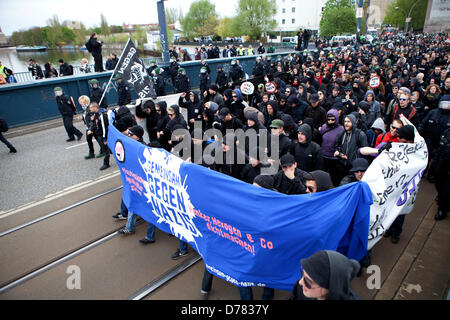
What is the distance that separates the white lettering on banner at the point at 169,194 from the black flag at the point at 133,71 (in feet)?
13.7

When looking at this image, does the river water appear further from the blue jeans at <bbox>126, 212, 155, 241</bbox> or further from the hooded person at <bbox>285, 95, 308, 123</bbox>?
the blue jeans at <bbox>126, 212, 155, 241</bbox>

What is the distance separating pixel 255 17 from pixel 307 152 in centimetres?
7505

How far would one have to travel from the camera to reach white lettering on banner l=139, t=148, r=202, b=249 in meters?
3.92

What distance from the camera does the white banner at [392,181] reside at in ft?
11.0

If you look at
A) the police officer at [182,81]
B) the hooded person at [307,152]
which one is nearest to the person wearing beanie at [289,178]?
the hooded person at [307,152]

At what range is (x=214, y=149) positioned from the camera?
16.7ft

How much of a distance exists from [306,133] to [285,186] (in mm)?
1449

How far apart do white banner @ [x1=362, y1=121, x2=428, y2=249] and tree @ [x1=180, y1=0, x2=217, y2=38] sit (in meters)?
93.0

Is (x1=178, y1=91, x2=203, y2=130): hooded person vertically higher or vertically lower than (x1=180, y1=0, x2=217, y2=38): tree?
lower

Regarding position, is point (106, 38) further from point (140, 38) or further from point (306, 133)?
point (306, 133)

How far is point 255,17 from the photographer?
7138 centimetres

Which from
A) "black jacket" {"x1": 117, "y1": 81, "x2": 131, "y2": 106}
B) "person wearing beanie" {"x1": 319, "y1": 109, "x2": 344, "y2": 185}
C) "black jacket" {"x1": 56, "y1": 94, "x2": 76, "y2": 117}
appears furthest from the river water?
"person wearing beanie" {"x1": 319, "y1": 109, "x2": 344, "y2": 185}

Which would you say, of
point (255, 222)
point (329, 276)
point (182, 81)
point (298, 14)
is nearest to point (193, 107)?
point (182, 81)

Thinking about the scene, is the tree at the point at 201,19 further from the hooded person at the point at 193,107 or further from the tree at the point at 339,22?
the hooded person at the point at 193,107
